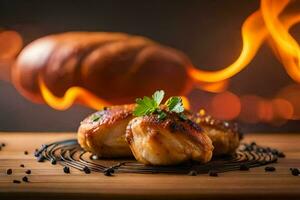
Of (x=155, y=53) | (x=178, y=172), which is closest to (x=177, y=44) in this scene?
(x=155, y=53)

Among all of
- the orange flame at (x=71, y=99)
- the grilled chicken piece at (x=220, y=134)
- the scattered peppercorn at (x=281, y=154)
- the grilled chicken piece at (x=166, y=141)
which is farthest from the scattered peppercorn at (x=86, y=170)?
the orange flame at (x=71, y=99)

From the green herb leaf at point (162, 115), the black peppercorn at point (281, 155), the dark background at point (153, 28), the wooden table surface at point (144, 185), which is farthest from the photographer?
the dark background at point (153, 28)

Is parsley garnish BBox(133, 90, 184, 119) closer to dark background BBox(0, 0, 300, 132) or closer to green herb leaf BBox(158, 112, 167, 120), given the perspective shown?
green herb leaf BBox(158, 112, 167, 120)

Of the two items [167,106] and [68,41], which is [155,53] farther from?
[167,106]

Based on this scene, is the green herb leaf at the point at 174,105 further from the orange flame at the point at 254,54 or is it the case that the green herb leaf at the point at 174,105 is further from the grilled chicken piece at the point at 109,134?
the orange flame at the point at 254,54

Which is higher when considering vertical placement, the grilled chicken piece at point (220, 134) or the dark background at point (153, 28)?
the dark background at point (153, 28)
